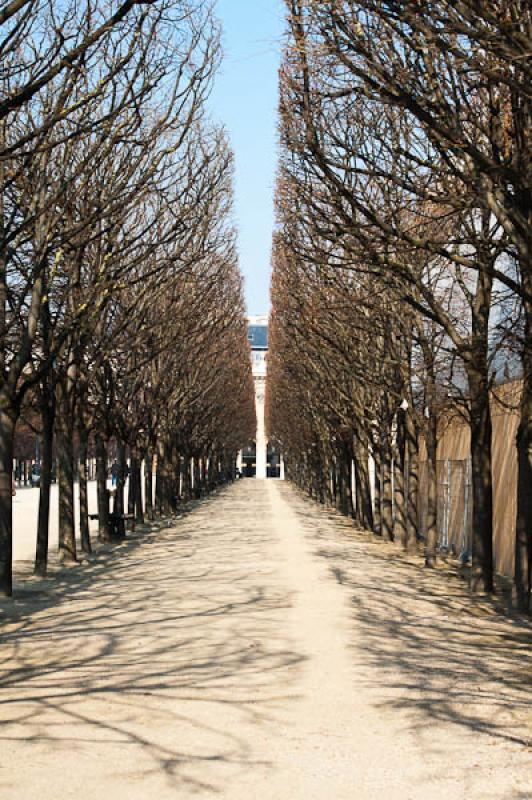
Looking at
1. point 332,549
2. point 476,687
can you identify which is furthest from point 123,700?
point 332,549

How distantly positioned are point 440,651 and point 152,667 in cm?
324

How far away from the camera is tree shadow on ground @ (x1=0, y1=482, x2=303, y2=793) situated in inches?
348

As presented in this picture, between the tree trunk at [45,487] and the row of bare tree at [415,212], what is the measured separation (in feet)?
17.6

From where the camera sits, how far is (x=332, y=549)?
100 ft

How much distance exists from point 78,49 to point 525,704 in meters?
6.73

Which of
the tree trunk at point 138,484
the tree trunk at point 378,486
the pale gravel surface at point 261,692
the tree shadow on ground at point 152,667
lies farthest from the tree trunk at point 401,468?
the pale gravel surface at point 261,692

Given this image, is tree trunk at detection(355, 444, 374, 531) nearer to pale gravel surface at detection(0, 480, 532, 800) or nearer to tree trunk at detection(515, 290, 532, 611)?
pale gravel surface at detection(0, 480, 532, 800)

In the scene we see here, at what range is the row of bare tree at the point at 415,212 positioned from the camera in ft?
41.3

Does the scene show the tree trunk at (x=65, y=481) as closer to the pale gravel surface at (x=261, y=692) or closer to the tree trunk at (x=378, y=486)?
the pale gravel surface at (x=261, y=692)

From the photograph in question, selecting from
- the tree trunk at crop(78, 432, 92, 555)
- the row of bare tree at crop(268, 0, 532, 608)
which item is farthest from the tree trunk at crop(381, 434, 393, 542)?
the tree trunk at crop(78, 432, 92, 555)

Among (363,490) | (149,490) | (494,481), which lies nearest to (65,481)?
(494,481)

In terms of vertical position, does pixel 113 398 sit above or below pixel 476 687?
above

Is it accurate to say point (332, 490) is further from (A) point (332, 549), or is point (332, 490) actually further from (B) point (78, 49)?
(B) point (78, 49)

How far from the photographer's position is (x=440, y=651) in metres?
13.7
